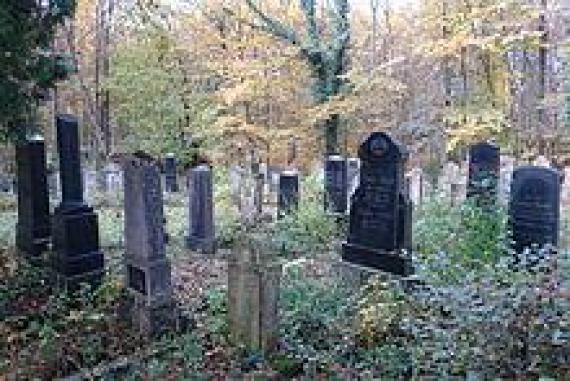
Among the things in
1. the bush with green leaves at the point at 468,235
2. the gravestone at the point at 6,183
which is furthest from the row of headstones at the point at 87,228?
the gravestone at the point at 6,183

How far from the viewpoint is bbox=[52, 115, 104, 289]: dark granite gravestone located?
22.9 ft

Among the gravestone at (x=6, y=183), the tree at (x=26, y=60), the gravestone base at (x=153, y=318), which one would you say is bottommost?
the gravestone base at (x=153, y=318)

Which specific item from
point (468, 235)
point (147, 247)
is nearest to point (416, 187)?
point (468, 235)

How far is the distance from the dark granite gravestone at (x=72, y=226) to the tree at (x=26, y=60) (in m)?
0.46

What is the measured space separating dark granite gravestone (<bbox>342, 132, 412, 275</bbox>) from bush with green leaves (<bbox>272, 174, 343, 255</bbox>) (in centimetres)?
201

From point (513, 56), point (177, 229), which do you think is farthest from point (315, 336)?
point (513, 56)

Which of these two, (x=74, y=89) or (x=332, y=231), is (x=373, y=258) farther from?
(x=74, y=89)

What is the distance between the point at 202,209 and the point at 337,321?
4480 mm

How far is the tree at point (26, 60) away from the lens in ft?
21.2

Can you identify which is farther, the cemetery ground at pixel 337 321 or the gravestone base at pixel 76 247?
the gravestone base at pixel 76 247

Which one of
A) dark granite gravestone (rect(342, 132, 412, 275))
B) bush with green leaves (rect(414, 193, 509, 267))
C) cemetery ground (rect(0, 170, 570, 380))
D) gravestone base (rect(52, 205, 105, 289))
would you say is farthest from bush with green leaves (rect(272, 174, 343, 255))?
gravestone base (rect(52, 205, 105, 289))

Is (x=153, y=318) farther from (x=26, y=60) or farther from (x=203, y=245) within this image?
(x=203, y=245)

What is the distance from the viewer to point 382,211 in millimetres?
6859

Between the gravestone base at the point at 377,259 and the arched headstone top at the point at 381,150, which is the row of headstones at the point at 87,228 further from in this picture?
the arched headstone top at the point at 381,150
